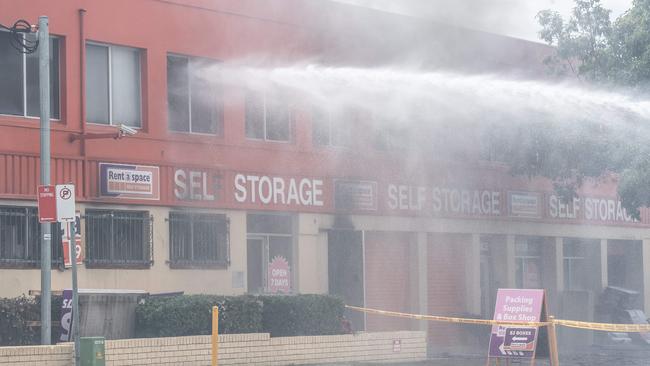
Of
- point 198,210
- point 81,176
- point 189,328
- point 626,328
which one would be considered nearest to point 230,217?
point 198,210

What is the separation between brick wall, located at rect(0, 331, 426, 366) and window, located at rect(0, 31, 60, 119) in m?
5.65

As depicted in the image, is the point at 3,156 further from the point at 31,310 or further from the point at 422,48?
the point at 422,48

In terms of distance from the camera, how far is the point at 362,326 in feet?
85.3

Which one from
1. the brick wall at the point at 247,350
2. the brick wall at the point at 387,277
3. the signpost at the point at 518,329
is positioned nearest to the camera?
the brick wall at the point at 247,350

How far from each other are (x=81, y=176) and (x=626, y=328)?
10.2 meters

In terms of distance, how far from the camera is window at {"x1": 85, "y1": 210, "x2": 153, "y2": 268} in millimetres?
21156

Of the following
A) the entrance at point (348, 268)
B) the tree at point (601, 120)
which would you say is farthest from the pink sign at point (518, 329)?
the entrance at point (348, 268)

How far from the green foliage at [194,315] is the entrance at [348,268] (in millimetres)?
6094

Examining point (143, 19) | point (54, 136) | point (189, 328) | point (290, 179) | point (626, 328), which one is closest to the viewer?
point (626, 328)

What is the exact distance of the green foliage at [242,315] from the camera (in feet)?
61.0

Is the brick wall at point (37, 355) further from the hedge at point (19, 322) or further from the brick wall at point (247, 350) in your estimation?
the hedge at point (19, 322)

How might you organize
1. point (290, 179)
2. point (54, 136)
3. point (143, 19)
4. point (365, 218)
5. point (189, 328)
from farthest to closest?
1. point (365, 218)
2. point (290, 179)
3. point (143, 19)
4. point (54, 136)
5. point (189, 328)

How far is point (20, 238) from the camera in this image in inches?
795

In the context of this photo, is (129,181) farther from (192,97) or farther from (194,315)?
(194,315)
